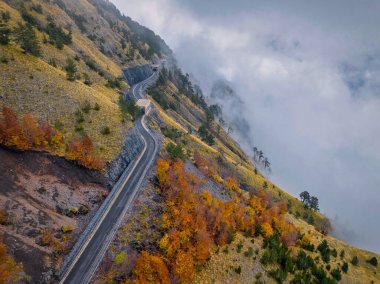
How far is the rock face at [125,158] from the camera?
54094mm

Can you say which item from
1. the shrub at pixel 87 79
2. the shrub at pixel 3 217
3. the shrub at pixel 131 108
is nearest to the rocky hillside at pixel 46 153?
the shrub at pixel 3 217

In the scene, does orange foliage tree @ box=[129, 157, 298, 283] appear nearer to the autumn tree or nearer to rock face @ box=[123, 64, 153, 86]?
the autumn tree

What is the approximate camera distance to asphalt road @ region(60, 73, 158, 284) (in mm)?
38031

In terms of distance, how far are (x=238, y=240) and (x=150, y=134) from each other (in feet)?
135

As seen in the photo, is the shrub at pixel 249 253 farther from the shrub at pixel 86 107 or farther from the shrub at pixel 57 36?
the shrub at pixel 57 36

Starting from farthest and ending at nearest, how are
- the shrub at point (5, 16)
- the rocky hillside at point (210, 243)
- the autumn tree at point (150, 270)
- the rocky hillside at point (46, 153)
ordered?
1. the shrub at point (5, 16)
2. the rocky hillside at point (210, 243)
3. the autumn tree at point (150, 270)
4. the rocky hillside at point (46, 153)

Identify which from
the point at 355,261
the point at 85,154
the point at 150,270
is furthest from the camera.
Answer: the point at 355,261

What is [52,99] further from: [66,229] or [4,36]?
[66,229]

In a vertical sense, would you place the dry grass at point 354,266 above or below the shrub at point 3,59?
above

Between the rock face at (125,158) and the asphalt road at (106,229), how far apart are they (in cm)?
173

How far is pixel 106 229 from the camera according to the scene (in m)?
44.8

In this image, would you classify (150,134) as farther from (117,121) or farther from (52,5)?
(52,5)

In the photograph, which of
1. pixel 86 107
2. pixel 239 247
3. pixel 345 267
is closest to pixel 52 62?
pixel 86 107

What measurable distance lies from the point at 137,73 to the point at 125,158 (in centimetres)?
11163
